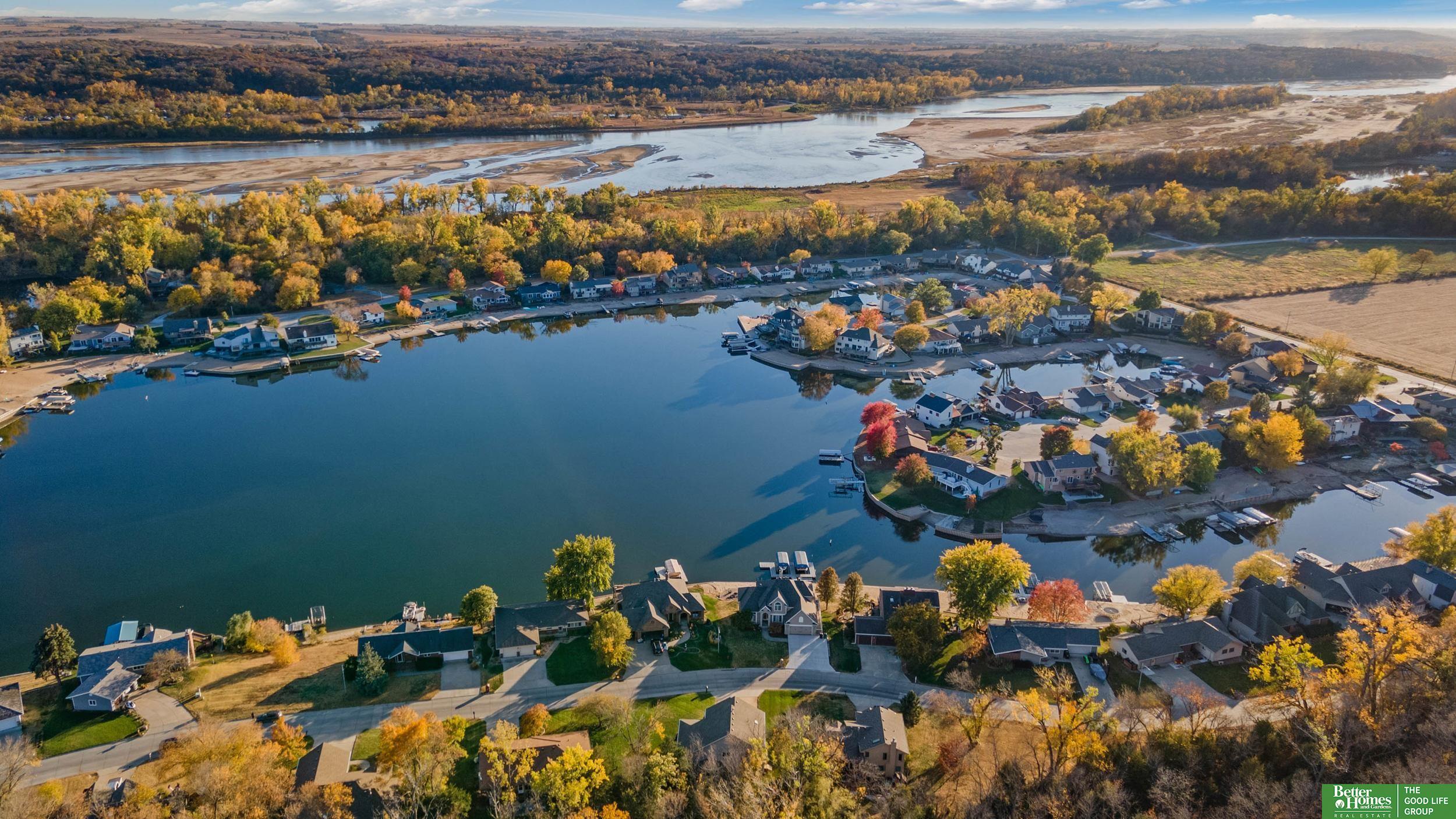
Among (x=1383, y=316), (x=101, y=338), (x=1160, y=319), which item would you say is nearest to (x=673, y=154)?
(x=1160, y=319)

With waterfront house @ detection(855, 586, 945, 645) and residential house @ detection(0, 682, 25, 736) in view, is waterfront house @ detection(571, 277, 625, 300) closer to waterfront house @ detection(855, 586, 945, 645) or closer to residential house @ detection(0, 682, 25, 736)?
waterfront house @ detection(855, 586, 945, 645)

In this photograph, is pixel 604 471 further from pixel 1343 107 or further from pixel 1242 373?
pixel 1343 107

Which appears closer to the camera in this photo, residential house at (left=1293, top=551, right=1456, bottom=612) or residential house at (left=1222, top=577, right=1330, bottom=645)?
residential house at (left=1222, top=577, right=1330, bottom=645)

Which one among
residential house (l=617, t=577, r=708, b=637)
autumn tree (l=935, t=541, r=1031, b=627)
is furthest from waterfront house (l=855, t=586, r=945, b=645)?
residential house (l=617, t=577, r=708, b=637)

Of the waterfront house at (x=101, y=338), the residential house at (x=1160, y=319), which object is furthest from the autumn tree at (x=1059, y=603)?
the waterfront house at (x=101, y=338)

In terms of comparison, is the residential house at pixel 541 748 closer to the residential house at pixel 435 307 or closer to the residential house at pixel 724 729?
the residential house at pixel 724 729

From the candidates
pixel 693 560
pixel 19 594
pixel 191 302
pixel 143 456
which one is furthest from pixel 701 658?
pixel 191 302

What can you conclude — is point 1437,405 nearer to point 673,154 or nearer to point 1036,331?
point 1036,331
